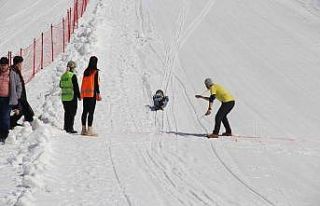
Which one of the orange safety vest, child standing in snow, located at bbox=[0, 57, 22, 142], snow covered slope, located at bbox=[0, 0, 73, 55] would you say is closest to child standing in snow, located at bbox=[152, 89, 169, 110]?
the orange safety vest

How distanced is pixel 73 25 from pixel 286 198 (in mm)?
19594

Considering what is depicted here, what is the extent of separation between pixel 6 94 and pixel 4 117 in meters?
0.48

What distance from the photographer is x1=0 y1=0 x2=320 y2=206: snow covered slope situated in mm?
9906

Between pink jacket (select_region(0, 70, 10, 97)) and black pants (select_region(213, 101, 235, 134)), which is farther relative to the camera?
black pants (select_region(213, 101, 235, 134))

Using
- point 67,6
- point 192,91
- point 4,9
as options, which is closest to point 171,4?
point 67,6

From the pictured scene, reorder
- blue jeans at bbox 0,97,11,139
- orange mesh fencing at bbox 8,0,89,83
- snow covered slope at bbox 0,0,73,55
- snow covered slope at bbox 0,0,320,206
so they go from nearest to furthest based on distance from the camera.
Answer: snow covered slope at bbox 0,0,320,206, blue jeans at bbox 0,97,11,139, orange mesh fencing at bbox 8,0,89,83, snow covered slope at bbox 0,0,73,55

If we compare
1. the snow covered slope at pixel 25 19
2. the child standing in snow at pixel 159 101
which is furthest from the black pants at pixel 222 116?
the snow covered slope at pixel 25 19

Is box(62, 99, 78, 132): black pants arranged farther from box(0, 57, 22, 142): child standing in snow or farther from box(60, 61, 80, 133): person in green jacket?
box(0, 57, 22, 142): child standing in snow

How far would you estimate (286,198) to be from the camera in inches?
383

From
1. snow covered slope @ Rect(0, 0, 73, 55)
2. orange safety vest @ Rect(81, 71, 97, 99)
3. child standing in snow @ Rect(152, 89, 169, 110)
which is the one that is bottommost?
child standing in snow @ Rect(152, 89, 169, 110)

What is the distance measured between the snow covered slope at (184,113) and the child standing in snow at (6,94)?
0.56 m

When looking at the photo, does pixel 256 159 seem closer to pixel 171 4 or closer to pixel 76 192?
pixel 76 192

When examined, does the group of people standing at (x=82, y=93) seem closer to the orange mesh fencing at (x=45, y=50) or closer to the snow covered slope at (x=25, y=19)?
the orange mesh fencing at (x=45, y=50)

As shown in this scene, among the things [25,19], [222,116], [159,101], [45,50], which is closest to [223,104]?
[222,116]
